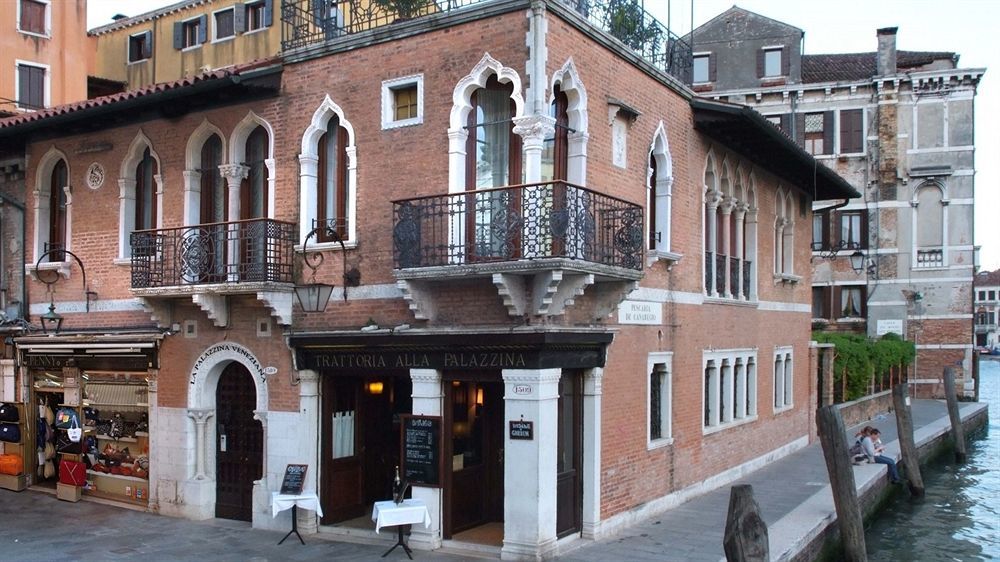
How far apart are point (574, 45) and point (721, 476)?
29.5ft

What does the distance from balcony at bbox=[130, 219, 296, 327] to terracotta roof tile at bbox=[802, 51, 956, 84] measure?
3133 cm

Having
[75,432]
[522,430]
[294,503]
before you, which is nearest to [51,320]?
[75,432]

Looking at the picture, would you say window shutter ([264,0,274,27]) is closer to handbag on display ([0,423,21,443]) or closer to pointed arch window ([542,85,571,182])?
handbag on display ([0,423,21,443])

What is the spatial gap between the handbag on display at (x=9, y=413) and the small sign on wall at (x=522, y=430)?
10.2 meters

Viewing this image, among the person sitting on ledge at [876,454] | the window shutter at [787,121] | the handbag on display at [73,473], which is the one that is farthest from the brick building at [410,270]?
the window shutter at [787,121]

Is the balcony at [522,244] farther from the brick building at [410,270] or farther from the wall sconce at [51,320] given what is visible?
the wall sconce at [51,320]

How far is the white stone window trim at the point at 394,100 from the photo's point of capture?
41.1 ft

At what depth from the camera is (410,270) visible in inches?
463

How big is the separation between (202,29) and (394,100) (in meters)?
18.8

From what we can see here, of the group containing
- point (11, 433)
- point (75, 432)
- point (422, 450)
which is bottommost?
point (11, 433)

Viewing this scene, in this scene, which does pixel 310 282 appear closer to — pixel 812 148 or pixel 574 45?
pixel 574 45

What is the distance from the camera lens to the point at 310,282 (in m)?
13.4

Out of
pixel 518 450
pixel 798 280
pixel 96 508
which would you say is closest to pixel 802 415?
pixel 798 280

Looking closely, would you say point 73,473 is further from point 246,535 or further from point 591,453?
point 591,453
